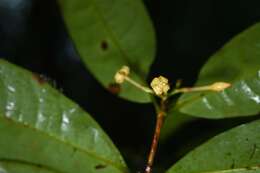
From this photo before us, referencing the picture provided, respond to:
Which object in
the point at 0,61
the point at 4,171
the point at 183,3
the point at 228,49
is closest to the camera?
the point at 4,171

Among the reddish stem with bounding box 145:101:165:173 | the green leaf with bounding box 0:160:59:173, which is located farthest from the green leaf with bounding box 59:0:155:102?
the green leaf with bounding box 0:160:59:173

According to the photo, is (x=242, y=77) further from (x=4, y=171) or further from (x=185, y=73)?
(x=185, y=73)

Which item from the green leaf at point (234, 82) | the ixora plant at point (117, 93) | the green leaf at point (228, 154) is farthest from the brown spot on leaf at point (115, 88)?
the green leaf at point (228, 154)

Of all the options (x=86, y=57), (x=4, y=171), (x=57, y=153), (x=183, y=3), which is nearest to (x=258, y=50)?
(x=86, y=57)

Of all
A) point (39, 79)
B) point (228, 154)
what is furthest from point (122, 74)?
point (228, 154)

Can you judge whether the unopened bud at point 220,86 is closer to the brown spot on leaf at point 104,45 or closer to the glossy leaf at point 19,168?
the brown spot on leaf at point 104,45

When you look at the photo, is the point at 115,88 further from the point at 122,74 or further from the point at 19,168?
the point at 19,168
